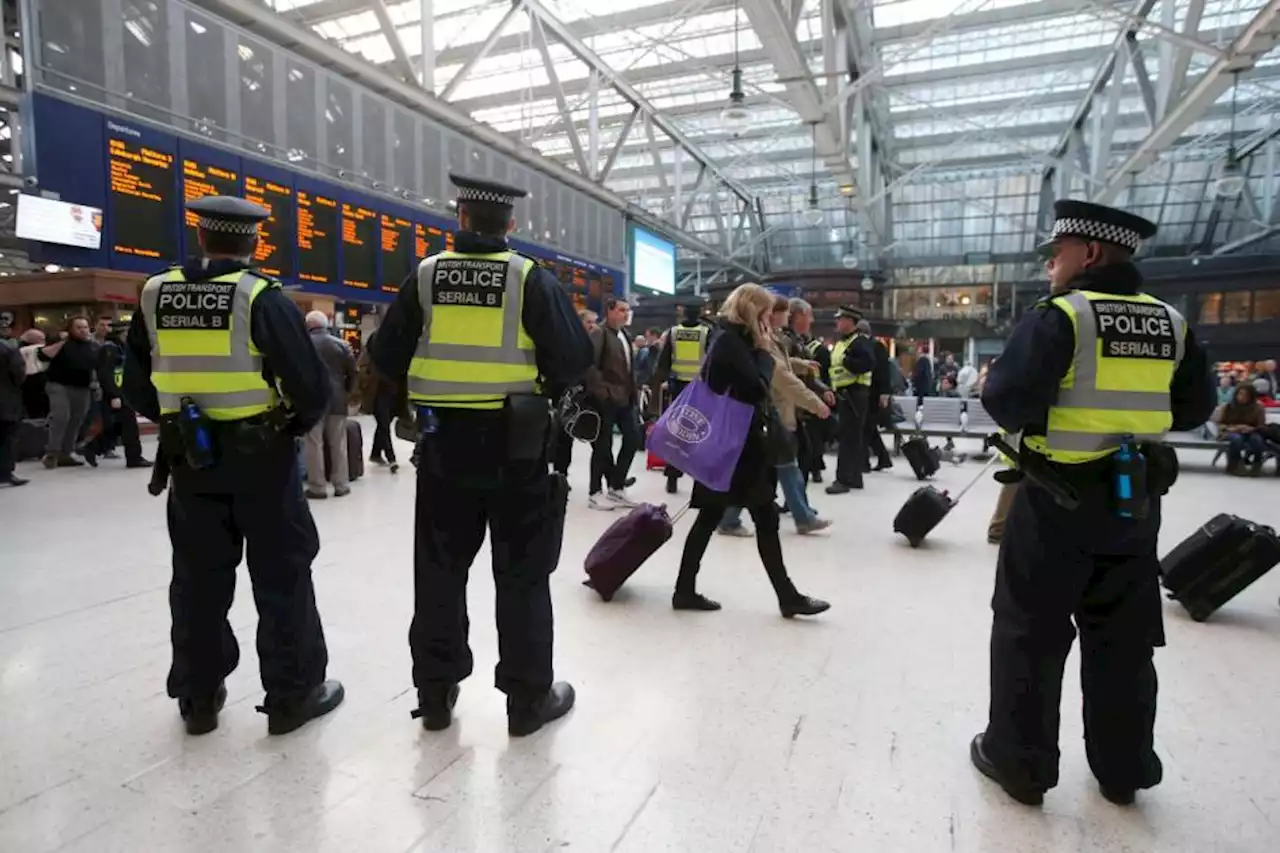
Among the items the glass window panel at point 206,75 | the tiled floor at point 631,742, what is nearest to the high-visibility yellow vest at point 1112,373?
the tiled floor at point 631,742

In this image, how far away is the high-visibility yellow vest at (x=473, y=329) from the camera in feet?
7.54

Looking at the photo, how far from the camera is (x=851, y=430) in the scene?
283 inches

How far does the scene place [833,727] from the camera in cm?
246

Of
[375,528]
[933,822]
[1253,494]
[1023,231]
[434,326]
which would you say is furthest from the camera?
[1023,231]

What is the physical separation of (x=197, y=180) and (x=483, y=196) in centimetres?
→ 785

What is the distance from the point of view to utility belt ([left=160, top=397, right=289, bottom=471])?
2209 millimetres

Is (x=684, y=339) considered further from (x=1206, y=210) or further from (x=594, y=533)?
(x=1206, y=210)

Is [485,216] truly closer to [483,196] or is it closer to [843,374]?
[483,196]

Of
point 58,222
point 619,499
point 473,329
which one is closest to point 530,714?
point 473,329

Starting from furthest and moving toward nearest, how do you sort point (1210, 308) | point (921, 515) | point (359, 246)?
point (1210, 308)
point (359, 246)
point (921, 515)

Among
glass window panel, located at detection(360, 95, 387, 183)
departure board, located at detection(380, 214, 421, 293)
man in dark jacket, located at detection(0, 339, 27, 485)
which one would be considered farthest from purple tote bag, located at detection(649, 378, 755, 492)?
glass window panel, located at detection(360, 95, 387, 183)

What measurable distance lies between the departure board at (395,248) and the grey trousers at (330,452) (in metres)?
5.36

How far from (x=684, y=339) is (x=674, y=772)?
446 centimetres

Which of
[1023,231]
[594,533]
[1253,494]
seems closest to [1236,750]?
[594,533]
